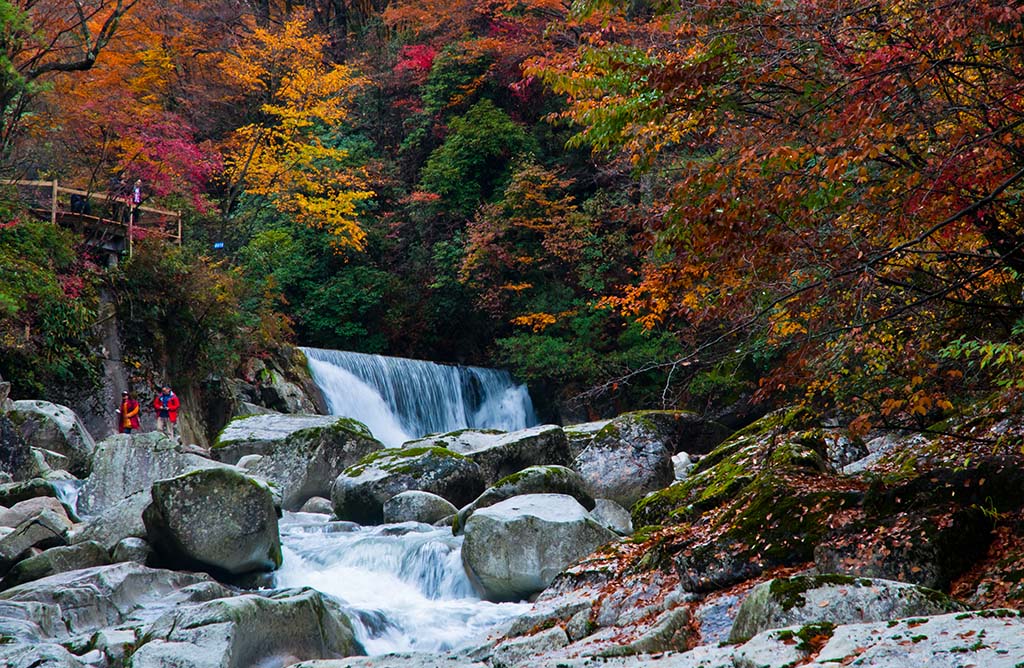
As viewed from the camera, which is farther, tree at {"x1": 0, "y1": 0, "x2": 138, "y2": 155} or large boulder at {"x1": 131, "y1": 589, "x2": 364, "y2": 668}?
tree at {"x1": 0, "y1": 0, "x2": 138, "y2": 155}

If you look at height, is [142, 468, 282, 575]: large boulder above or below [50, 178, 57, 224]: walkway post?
below

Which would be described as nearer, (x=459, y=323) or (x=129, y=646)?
(x=129, y=646)

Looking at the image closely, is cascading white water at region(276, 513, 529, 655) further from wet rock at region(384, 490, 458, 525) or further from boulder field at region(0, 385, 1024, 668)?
wet rock at region(384, 490, 458, 525)

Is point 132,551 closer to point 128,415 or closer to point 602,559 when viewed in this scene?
point 602,559

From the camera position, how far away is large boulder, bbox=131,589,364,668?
6.57m

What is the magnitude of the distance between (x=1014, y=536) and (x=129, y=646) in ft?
22.5

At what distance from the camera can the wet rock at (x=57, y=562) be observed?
9.20 metres

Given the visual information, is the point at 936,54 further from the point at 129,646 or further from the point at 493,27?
the point at 493,27

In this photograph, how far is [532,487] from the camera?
11.8 metres

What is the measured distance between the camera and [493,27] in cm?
3128

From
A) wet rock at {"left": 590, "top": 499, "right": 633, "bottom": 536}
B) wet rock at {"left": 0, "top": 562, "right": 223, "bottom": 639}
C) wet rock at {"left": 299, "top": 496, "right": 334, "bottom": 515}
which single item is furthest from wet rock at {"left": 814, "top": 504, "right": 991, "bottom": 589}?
wet rock at {"left": 299, "top": 496, "right": 334, "bottom": 515}

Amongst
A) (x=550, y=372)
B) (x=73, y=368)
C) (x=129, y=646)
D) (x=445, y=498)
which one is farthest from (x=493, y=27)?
(x=129, y=646)

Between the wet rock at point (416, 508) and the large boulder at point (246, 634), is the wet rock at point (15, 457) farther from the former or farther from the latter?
the large boulder at point (246, 634)

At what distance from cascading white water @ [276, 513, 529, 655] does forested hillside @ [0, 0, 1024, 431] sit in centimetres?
353
